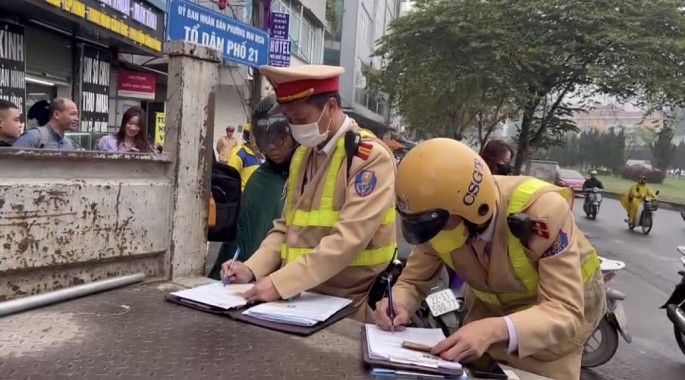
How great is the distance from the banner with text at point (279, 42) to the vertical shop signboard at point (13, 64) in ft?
11.2

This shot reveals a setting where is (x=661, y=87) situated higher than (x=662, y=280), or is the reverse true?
(x=661, y=87)

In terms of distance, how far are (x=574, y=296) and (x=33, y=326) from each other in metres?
1.63

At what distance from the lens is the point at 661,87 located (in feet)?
48.7

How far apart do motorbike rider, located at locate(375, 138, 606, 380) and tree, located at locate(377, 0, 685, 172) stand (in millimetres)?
13817

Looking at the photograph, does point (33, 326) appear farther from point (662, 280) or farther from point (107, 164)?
point (662, 280)

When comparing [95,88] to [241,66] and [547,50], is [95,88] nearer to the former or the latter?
[241,66]

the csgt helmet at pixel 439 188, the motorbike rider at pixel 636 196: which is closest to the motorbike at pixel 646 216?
the motorbike rider at pixel 636 196

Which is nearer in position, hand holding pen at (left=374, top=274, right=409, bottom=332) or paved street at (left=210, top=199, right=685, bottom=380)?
hand holding pen at (left=374, top=274, right=409, bottom=332)

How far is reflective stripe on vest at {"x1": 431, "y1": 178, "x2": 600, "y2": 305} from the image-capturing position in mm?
1733

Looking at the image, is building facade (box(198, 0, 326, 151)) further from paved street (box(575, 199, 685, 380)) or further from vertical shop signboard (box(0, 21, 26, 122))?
paved street (box(575, 199, 685, 380))

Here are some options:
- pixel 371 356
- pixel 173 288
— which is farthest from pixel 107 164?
pixel 371 356

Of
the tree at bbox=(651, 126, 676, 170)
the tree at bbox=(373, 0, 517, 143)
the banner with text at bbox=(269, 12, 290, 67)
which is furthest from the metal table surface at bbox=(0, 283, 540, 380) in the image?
the tree at bbox=(651, 126, 676, 170)

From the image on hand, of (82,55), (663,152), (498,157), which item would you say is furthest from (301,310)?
(663,152)

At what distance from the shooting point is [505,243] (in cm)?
177
